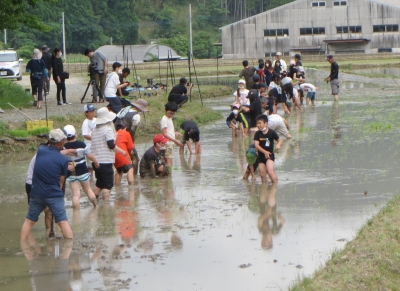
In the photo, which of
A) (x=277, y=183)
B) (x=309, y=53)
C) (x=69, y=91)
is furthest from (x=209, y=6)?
(x=277, y=183)

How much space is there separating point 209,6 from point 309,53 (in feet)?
113

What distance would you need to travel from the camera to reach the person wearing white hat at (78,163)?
10461 mm

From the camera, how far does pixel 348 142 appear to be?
16.6 metres

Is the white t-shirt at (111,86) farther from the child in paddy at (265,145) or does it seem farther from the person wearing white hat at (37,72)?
the child in paddy at (265,145)

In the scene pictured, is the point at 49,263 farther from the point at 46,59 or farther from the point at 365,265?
the point at 46,59

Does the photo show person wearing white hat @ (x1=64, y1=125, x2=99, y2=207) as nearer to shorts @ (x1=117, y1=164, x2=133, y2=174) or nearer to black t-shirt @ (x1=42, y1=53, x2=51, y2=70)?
shorts @ (x1=117, y1=164, x2=133, y2=174)

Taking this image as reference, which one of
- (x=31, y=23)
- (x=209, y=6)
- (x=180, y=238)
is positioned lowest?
(x=180, y=238)

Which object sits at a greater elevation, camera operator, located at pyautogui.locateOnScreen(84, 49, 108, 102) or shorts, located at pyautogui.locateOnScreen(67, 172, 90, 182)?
camera operator, located at pyautogui.locateOnScreen(84, 49, 108, 102)

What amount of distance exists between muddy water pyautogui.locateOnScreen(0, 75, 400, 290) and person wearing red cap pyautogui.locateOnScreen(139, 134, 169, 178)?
260mm

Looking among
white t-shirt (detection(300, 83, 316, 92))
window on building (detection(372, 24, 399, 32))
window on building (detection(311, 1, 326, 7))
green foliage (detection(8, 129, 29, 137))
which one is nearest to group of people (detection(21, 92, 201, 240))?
green foliage (detection(8, 129, 29, 137))

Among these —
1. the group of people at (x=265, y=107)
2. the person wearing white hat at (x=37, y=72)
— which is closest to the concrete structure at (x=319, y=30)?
the group of people at (x=265, y=107)

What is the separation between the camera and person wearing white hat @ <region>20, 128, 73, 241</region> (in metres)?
8.84

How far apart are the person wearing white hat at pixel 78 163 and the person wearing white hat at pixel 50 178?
145cm

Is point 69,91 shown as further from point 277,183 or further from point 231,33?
point 231,33
